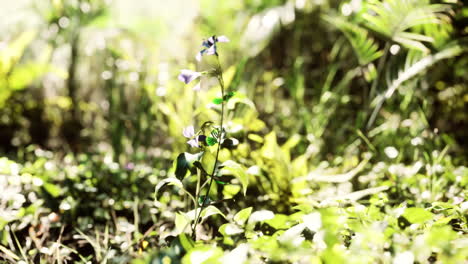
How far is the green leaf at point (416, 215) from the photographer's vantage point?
835 mm

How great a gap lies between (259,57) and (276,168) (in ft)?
5.10

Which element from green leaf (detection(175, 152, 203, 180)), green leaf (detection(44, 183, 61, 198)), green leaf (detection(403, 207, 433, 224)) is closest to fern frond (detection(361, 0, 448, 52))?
green leaf (detection(403, 207, 433, 224))

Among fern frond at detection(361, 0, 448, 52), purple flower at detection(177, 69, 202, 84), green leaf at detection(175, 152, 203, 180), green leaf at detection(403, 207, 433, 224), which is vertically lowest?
green leaf at detection(403, 207, 433, 224)

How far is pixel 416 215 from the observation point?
840 mm

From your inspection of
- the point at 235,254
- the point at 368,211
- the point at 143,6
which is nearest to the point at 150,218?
the point at 235,254

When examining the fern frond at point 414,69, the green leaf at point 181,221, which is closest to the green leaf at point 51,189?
the green leaf at point 181,221

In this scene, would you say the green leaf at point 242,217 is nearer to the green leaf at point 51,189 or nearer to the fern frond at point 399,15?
the green leaf at point 51,189

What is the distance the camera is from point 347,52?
2555 millimetres

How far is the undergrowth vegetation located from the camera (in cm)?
88

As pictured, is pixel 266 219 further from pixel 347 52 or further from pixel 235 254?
pixel 347 52

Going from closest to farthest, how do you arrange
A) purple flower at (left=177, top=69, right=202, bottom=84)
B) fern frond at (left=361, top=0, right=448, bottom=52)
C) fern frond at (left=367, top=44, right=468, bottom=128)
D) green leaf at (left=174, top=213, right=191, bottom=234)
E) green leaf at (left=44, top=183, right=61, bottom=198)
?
purple flower at (left=177, top=69, right=202, bottom=84), green leaf at (left=174, top=213, right=191, bottom=234), green leaf at (left=44, top=183, right=61, bottom=198), fern frond at (left=361, top=0, right=448, bottom=52), fern frond at (left=367, top=44, right=468, bottom=128)

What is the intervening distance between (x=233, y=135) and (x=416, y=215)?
63 cm

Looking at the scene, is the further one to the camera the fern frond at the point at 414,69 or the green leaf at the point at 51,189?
the fern frond at the point at 414,69

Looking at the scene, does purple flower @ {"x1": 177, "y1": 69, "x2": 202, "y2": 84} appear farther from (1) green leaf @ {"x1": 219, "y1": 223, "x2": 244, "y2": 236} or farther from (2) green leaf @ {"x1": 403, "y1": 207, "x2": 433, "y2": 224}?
(2) green leaf @ {"x1": 403, "y1": 207, "x2": 433, "y2": 224}
